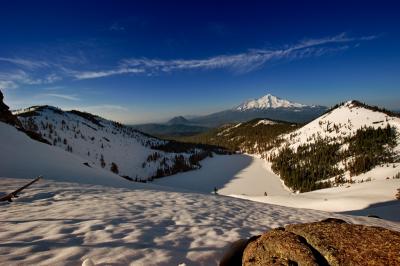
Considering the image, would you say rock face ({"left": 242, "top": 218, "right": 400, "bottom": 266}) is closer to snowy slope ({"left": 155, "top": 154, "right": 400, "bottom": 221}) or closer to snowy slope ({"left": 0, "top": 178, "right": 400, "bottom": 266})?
snowy slope ({"left": 0, "top": 178, "right": 400, "bottom": 266})

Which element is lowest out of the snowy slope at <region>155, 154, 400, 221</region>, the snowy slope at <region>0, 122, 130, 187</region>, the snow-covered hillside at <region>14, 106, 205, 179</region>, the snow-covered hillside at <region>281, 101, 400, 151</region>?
the snowy slope at <region>155, 154, 400, 221</region>

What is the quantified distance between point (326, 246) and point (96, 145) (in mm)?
91195

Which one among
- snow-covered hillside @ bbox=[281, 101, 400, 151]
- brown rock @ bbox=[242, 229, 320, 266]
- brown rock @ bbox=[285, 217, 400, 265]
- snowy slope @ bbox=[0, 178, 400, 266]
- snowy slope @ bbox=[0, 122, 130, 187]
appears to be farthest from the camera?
snow-covered hillside @ bbox=[281, 101, 400, 151]

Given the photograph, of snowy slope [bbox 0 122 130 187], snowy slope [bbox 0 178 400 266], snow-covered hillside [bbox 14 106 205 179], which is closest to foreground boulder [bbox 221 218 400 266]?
snowy slope [bbox 0 178 400 266]

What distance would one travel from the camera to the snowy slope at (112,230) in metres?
5.96

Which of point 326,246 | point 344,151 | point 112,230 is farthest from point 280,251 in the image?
point 344,151

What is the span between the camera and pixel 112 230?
→ 26.0 ft

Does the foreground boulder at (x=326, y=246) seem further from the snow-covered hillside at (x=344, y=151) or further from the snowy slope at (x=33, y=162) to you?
the snow-covered hillside at (x=344, y=151)

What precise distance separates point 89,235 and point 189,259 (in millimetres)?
2970

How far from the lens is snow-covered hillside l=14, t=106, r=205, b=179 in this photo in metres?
74.5

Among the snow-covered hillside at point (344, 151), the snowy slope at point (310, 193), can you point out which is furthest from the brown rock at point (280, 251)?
the snow-covered hillside at point (344, 151)

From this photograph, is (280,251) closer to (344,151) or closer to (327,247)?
(327,247)

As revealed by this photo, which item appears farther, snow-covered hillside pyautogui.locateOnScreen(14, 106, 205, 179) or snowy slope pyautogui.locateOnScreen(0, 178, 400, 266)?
snow-covered hillside pyautogui.locateOnScreen(14, 106, 205, 179)

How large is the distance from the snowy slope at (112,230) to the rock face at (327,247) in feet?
5.32
